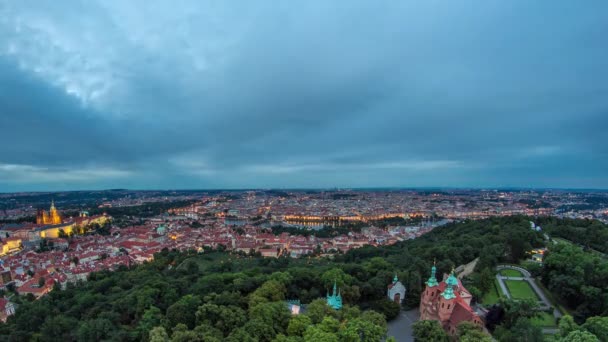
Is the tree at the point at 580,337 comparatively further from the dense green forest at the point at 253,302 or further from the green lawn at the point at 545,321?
the dense green forest at the point at 253,302

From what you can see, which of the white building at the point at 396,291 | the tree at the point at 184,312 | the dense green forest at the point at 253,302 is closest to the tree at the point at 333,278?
the dense green forest at the point at 253,302

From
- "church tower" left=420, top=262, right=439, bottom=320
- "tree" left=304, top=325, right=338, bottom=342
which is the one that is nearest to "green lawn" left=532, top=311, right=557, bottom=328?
"church tower" left=420, top=262, right=439, bottom=320

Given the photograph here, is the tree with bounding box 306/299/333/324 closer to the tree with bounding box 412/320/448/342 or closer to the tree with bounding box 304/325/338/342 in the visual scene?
the tree with bounding box 304/325/338/342

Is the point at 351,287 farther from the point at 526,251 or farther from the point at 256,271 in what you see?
the point at 526,251

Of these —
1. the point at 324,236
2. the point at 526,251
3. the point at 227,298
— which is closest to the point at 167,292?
the point at 227,298

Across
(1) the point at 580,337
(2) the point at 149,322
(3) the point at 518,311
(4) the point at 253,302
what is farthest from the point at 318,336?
(3) the point at 518,311

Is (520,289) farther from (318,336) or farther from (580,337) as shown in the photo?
(318,336)

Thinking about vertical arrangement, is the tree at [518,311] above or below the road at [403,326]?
above
